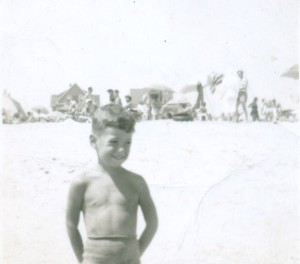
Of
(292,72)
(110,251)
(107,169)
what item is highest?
(292,72)

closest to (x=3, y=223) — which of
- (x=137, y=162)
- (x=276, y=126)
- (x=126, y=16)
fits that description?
(x=137, y=162)

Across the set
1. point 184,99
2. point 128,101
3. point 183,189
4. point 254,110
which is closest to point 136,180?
point 183,189

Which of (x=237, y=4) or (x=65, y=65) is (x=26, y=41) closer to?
(x=65, y=65)

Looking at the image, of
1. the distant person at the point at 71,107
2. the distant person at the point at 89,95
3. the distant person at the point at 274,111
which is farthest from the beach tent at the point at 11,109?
the distant person at the point at 274,111

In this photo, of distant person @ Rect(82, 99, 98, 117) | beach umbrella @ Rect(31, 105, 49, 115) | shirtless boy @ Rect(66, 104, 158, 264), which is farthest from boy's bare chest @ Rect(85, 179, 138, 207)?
beach umbrella @ Rect(31, 105, 49, 115)

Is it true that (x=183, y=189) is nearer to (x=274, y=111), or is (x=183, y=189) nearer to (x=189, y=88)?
(x=189, y=88)
